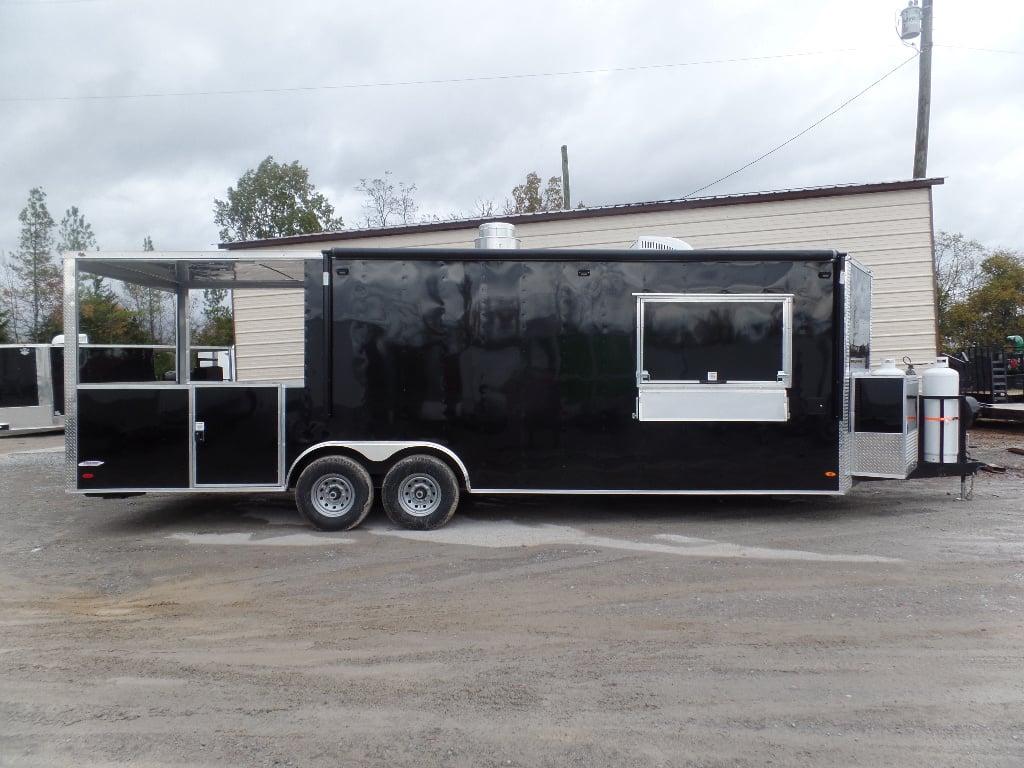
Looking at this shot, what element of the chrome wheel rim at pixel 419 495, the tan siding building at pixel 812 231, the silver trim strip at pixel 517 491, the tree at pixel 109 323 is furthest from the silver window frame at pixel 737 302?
the tree at pixel 109 323

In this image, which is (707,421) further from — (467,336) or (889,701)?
(889,701)

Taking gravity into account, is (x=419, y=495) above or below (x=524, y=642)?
above

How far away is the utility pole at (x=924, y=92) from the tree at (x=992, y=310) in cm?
1487

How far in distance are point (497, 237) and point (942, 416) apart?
523cm

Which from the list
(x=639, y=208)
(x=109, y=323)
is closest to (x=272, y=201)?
(x=109, y=323)

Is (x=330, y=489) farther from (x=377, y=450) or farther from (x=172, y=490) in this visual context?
(x=172, y=490)

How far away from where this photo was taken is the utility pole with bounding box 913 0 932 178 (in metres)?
15.0

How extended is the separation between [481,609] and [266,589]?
1759 millimetres

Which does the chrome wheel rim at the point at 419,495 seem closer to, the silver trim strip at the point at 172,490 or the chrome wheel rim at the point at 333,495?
the chrome wheel rim at the point at 333,495

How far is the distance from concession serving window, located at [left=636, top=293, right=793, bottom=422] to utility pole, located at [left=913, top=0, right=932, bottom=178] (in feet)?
32.1

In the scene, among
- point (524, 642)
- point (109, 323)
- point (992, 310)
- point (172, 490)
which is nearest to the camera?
point (524, 642)

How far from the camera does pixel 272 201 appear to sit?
39.6 meters

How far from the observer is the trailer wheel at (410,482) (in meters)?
7.61

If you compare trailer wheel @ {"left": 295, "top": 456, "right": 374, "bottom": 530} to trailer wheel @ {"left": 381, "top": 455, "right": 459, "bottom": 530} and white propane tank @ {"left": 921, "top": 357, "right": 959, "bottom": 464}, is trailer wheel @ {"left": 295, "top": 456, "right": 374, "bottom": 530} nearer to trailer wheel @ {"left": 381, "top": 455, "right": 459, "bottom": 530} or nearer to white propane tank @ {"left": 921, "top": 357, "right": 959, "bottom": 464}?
trailer wheel @ {"left": 381, "top": 455, "right": 459, "bottom": 530}
